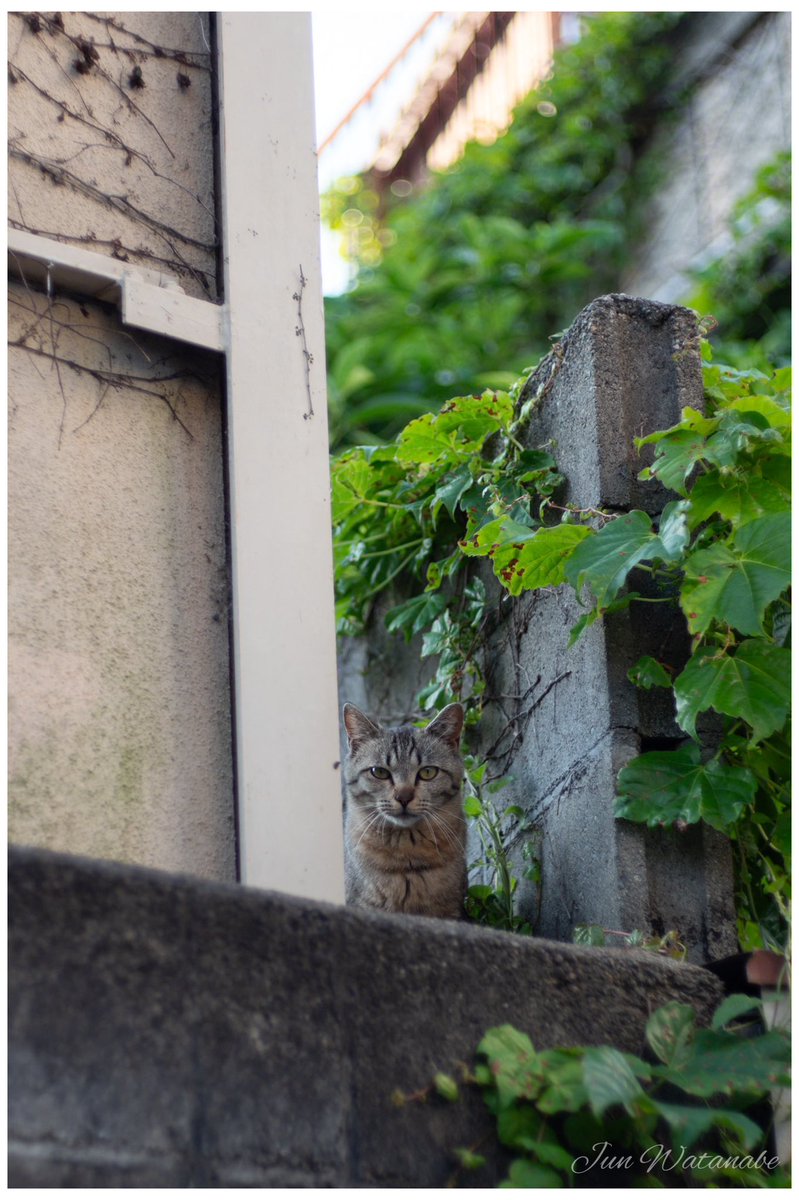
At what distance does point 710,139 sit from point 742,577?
5.95 meters

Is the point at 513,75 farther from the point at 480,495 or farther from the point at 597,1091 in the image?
the point at 597,1091

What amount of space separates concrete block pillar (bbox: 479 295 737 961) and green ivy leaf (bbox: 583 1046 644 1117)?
0.75 m

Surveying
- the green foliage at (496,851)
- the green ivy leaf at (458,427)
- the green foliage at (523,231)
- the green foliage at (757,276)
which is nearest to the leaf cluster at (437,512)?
the green ivy leaf at (458,427)

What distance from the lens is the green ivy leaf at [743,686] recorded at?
2.63 meters

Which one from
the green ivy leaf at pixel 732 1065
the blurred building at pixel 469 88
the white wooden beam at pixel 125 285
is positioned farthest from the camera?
the blurred building at pixel 469 88

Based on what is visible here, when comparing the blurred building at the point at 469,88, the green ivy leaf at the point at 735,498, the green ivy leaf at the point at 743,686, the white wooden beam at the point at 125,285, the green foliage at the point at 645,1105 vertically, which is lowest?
the green foliage at the point at 645,1105

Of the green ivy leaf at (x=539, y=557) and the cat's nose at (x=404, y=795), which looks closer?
the green ivy leaf at (x=539, y=557)

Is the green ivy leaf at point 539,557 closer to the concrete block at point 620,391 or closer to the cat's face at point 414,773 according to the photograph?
the concrete block at point 620,391

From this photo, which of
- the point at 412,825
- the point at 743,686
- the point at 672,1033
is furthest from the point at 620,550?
the point at 412,825

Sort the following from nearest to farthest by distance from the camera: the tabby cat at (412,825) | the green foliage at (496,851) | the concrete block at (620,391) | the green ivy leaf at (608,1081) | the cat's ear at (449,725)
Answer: the green ivy leaf at (608,1081)
the concrete block at (620,391)
the green foliage at (496,851)
the tabby cat at (412,825)
the cat's ear at (449,725)

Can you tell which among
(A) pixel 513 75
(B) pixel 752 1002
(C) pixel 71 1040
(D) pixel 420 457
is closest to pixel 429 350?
(A) pixel 513 75

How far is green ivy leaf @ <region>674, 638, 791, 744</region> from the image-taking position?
2.63 metres

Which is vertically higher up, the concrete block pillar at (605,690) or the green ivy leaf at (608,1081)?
the concrete block pillar at (605,690)

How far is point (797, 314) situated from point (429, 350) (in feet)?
15.4
